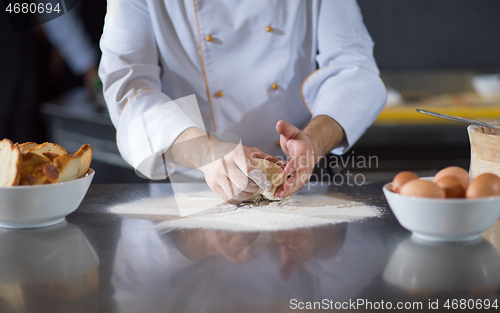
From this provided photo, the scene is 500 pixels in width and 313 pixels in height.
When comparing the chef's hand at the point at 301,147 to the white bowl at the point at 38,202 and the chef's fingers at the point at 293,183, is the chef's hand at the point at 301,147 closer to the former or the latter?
the chef's fingers at the point at 293,183

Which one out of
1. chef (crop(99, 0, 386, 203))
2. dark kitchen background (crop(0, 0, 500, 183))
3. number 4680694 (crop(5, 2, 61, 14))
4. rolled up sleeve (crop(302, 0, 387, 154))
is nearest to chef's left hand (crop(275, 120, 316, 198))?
chef (crop(99, 0, 386, 203))

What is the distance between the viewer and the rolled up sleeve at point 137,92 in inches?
38.2

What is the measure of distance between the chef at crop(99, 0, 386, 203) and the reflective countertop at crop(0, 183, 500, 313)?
365 mm

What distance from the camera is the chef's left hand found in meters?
0.84

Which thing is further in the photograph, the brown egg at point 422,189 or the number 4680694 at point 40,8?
the number 4680694 at point 40,8

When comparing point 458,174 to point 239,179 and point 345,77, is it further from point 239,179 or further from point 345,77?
point 345,77

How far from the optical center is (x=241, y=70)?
3.93ft

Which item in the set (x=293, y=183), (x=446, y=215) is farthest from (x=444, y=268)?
(x=293, y=183)

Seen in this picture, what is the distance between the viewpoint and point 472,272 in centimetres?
51

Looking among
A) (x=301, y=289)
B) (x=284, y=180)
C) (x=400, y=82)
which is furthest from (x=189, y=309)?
(x=400, y=82)

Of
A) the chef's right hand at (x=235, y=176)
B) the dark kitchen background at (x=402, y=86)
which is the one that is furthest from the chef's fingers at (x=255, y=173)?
the dark kitchen background at (x=402, y=86)

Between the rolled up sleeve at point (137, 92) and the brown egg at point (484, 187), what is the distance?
Answer: 0.57 metres

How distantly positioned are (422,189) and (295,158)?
335 millimetres

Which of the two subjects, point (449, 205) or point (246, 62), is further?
point (246, 62)
